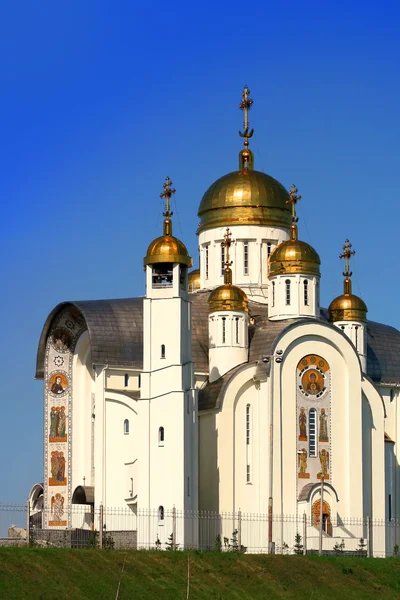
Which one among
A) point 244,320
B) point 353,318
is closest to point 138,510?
point 244,320

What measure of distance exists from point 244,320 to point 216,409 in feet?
12.2

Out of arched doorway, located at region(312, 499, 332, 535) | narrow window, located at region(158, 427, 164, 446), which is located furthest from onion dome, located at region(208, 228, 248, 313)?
arched doorway, located at region(312, 499, 332, 535)

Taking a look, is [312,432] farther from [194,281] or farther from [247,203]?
[194,281]

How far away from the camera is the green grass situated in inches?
1441

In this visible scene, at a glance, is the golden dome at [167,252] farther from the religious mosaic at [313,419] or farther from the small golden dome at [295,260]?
the religious mosaic at [313,419]

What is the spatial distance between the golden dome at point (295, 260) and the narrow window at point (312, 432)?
492 centimetres

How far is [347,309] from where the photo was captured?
5722cm

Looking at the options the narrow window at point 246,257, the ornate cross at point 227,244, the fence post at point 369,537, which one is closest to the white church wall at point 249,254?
the narrow window at point 246,257

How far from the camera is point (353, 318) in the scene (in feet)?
188

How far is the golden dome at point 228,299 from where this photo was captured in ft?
177

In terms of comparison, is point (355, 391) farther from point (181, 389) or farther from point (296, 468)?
point (181, 389)

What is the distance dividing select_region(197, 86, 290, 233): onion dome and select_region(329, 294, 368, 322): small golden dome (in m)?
3.73

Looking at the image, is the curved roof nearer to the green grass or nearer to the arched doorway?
the arched doorway

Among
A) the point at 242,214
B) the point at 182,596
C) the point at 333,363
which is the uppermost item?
the point at 242,214
